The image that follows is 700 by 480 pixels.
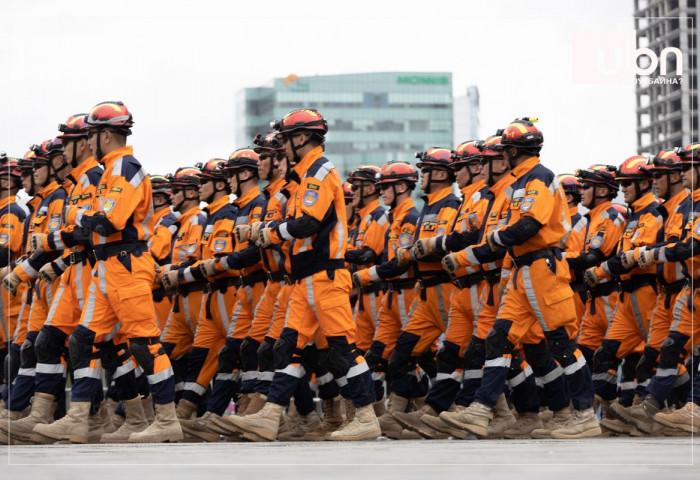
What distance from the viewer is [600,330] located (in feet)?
45.4

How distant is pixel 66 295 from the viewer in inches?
418

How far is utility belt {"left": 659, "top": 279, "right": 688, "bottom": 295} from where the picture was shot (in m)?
11.7

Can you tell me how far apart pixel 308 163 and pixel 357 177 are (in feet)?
14.5

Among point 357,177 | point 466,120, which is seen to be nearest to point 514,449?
point 357,177

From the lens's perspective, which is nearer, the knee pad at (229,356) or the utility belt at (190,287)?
the knee pad at (229,356)

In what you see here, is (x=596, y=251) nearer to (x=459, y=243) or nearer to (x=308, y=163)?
(x=459, y=243)

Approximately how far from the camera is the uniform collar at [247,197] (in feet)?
42.1

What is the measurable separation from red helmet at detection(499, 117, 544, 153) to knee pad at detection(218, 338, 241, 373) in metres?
3.23

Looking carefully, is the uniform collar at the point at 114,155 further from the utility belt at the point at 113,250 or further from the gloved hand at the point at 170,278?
the gloved hand at the point at 170,278

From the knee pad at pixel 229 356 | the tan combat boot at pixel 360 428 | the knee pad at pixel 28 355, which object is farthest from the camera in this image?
the knee pad at pixel 229 356

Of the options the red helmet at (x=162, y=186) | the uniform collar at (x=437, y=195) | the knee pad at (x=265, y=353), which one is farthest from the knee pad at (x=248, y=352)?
the red helmet at (x=162, y=186)

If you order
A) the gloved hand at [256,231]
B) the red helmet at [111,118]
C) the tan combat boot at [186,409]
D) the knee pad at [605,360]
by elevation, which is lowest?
the tan combat boot at [186,409]

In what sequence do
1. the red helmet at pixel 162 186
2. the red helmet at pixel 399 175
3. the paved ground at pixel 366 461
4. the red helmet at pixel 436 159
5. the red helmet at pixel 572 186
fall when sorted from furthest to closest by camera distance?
the red helmet at pixel 162 186
the red helmet at pixel 572 186
the red helmet at pixel 399 175
the red helmet at pixel 436 159
the paved ground at pixel 366 461

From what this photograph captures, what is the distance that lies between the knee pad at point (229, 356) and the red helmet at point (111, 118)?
2.43 metres
